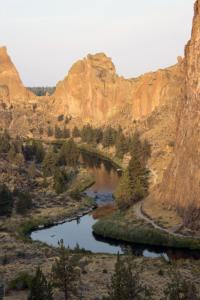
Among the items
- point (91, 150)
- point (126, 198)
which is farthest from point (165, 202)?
point (91, 150)

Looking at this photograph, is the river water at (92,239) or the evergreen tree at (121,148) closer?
the river water at (92,239)

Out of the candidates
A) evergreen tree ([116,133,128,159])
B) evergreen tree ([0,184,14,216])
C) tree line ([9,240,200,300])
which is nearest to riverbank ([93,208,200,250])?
tree line ([9,240,200,300])

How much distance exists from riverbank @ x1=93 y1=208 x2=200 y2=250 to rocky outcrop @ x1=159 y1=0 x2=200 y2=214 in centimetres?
700

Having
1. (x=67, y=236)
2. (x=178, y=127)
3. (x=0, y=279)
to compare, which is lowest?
(x=67, y=236)

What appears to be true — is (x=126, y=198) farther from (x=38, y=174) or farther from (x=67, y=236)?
(x=38, y=174)

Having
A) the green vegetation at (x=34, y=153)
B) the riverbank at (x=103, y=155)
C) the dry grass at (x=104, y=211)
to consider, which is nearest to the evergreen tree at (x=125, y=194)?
the dry grass at (x=104, y=211)

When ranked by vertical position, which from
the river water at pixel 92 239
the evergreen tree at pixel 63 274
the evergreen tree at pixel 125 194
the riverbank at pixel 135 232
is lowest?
the river water at pixel 92 239

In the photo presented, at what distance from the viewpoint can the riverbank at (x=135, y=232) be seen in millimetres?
62250

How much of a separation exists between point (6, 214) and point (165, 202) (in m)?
26.2

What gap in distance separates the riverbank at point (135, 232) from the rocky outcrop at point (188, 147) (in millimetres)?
7002

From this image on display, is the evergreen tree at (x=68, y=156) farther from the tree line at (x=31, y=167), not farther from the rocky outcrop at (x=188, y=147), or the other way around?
the rocky outcrop at (x=188, y=147)

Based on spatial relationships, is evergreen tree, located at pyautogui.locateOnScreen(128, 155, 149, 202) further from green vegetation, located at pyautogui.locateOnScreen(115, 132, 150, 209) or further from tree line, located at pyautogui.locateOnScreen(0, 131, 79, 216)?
tree line, located at pyautogui.locateOnScreen(0, 131, 79, 216)

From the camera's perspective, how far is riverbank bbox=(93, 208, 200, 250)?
6225 centimetres

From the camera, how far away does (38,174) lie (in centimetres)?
11162
